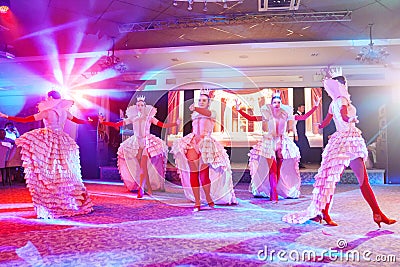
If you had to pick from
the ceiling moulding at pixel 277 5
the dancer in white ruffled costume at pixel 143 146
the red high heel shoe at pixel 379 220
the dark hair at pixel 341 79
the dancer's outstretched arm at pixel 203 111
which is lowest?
the red high heel shoe at pixel 379 220

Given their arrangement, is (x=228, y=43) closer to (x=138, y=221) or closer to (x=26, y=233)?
(x=138, y=221)

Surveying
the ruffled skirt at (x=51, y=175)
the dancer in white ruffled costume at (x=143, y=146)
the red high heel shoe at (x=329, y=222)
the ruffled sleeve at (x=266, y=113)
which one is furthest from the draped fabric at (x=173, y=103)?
the red high heel shoe at (x=329, y=222)

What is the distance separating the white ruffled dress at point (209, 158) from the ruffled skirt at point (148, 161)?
104 centimetres

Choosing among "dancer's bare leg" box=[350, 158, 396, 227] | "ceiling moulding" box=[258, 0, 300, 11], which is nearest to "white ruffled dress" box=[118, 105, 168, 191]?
"ceiling moulding" box=[258, 0, 300, 11]

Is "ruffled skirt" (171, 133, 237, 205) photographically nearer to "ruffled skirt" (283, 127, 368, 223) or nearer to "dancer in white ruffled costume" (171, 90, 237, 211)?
"dancer in white ruffled costume" (171, 90, 237, 211)

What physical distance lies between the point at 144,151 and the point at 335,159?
3603 mm

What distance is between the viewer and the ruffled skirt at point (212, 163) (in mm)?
4961

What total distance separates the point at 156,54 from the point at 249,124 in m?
3.65

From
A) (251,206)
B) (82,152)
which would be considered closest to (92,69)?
(82,152)

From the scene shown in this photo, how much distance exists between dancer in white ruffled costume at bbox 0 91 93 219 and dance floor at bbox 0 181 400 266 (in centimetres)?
26

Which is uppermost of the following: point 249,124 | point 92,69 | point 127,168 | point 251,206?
point 92,69

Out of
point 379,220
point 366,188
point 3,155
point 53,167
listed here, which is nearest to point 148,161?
point 53,167

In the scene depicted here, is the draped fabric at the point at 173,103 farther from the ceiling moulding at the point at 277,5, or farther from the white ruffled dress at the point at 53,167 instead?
the white ruffled dress at the point at 53,167

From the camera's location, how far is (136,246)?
9.91ft
